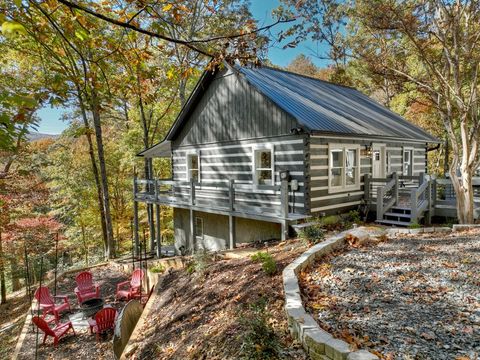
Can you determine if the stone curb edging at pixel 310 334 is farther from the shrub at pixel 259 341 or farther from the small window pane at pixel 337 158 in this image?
the small window pane at pixel 337 158

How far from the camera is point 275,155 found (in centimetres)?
1080

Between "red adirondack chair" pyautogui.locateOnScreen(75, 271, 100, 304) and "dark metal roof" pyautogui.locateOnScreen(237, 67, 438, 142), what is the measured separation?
828cm

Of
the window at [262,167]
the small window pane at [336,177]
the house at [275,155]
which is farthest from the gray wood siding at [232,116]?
the small window pane at [336,177]

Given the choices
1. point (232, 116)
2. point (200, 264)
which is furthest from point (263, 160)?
point (200, 264)

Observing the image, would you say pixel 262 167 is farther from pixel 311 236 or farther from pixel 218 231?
pixel 311 236

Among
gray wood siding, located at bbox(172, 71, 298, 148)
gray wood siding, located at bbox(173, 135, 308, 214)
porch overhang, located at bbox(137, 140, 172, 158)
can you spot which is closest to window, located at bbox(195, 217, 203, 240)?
gray wood siding, located at bbox(173, 135, 308, 214)

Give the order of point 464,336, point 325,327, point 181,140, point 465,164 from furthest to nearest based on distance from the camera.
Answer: point 181,140 < point 465,164 < point 325,327 < point 464,336

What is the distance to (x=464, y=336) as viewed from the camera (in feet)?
10.1

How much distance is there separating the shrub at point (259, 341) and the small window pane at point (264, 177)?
8023 millimetres

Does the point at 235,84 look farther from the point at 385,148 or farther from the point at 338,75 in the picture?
the point at 338,75

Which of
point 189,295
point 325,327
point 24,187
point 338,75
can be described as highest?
point 338,75

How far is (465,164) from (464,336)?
746 cm

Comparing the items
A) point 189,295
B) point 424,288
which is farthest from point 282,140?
point 424,288

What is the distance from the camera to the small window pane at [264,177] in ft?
38.4
